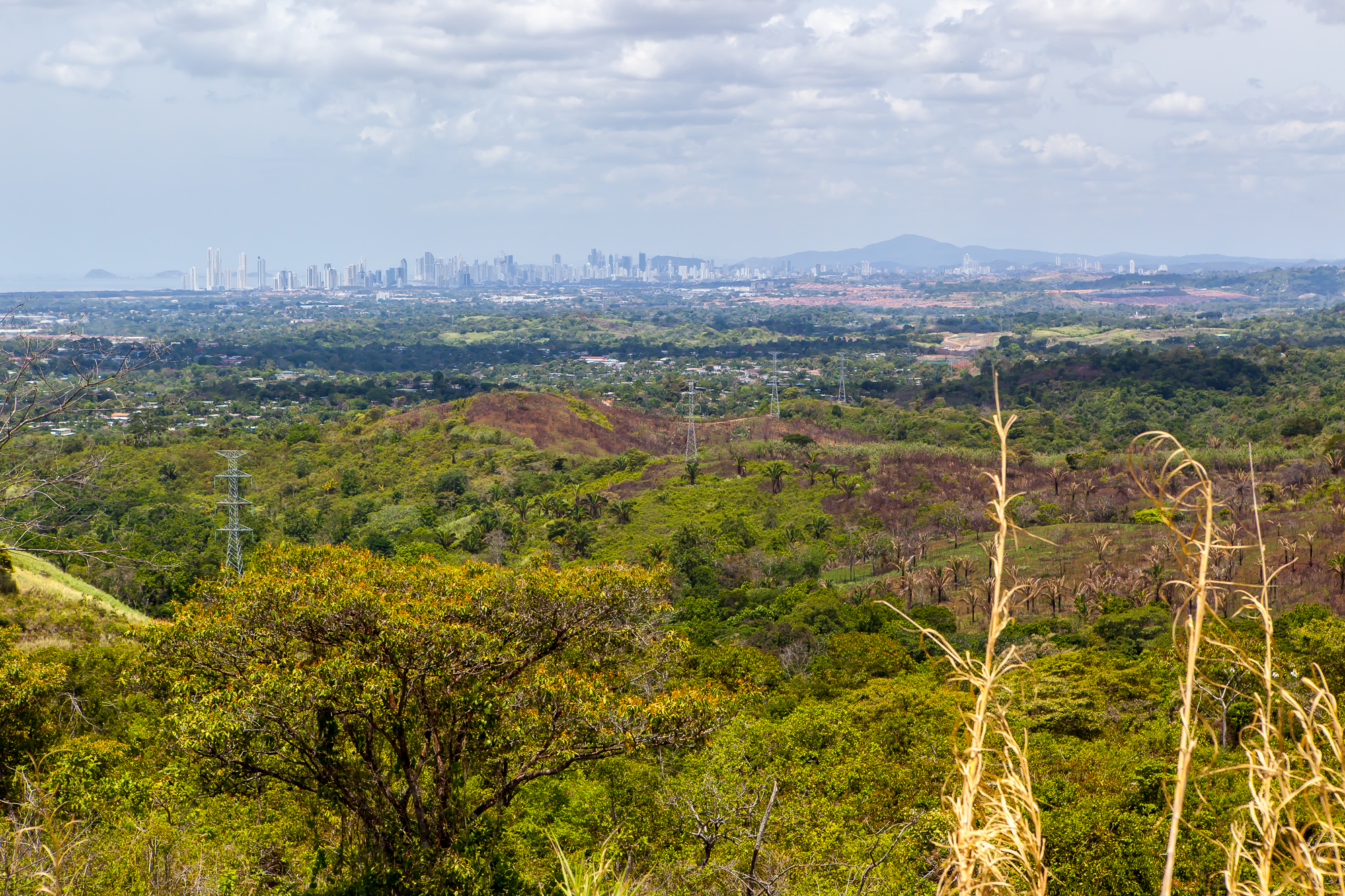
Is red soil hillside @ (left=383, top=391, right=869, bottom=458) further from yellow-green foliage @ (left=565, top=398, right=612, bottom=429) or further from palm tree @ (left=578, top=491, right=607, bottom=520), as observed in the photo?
palm tree @ (left=578, top=491, right=607, bottom=520)

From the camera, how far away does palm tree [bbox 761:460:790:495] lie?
5400 cm

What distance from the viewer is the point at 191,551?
41656mm

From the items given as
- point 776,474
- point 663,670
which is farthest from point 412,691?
point 776,474

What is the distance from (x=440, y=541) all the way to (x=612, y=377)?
250 ft

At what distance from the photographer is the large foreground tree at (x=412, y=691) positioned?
10203 mm

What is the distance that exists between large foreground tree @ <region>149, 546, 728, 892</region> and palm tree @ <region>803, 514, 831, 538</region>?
35.5m

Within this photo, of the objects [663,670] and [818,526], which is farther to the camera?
[818,526]

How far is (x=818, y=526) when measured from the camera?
156 feet

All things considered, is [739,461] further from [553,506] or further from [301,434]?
[301,434]

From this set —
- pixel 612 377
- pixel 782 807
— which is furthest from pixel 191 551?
pixel 612 377

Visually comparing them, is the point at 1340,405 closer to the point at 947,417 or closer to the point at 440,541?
the point at 947,417

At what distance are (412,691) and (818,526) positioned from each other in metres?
38.0

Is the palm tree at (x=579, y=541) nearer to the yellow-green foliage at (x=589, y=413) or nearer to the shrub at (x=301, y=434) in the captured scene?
the yellow-green foliage at (x=589, y=413)

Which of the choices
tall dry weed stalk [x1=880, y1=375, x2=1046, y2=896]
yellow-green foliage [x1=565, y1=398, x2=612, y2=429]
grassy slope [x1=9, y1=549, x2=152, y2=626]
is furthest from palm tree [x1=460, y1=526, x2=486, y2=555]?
tall dry weed stalk [x1=880, y1=375, x2=1046, y2=896]
